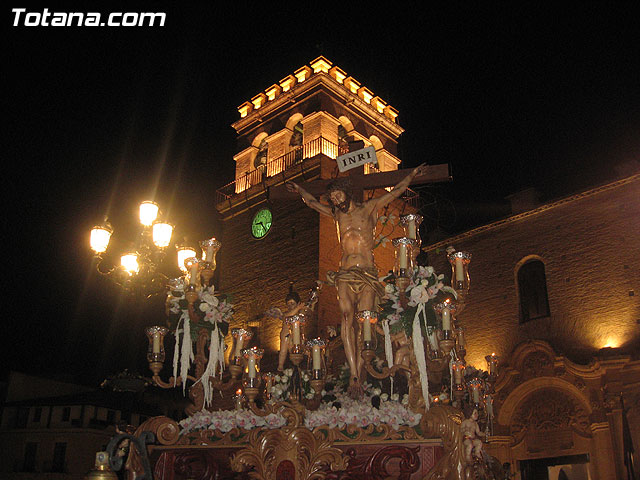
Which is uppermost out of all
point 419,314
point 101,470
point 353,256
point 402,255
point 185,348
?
point 353,256

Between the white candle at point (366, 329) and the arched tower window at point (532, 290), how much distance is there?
13629 mm

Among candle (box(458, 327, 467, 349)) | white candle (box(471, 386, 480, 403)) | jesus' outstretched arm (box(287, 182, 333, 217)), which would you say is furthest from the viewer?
jesus' outstretched arm (box(287, 182, 333, 217))

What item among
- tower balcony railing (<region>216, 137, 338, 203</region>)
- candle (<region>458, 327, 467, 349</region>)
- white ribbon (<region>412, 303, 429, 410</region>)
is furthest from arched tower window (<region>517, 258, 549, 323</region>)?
white ribbon (<region>412, 303, 429, 410</region>)

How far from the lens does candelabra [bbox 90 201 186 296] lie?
10914 millimetres

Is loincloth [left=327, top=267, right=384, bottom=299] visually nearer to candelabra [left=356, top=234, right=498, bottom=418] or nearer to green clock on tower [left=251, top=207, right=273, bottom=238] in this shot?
candelabra [left=356, top=234, right=498, bottom=418]

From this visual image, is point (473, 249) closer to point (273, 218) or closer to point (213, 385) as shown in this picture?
point (273, 218)

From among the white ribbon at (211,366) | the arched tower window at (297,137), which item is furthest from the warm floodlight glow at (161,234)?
the arched tower window at (297,137)

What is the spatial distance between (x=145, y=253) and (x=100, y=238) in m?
1.06

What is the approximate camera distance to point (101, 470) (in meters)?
3.91

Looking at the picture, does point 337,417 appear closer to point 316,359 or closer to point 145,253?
point 316,359

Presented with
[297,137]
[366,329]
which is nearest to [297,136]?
[297,137]

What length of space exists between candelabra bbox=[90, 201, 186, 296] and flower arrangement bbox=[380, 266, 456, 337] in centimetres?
544

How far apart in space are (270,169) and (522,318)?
10.3 m

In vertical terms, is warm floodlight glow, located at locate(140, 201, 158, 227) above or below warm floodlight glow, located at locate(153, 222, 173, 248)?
above
